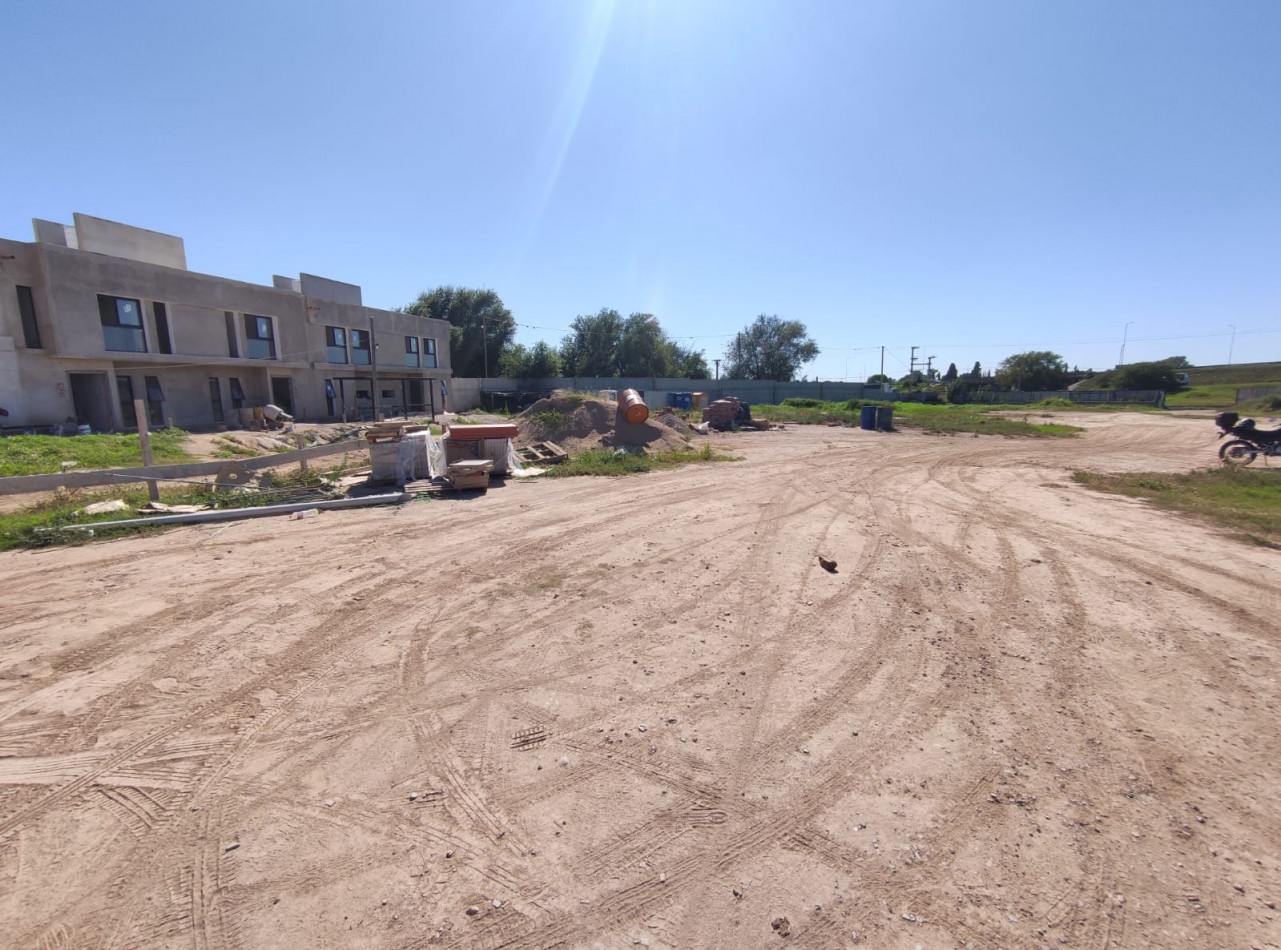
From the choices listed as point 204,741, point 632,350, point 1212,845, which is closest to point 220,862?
point 204,741

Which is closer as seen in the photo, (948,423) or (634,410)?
(634,410)

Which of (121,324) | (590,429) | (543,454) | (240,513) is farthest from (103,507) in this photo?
(121,324)

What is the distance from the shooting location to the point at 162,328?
846 inches

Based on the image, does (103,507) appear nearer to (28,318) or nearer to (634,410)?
(634,410)

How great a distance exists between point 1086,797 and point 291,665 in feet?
18.0

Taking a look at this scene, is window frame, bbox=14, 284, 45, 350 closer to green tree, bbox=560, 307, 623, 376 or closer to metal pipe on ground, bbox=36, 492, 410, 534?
metal pipe on ground, bbox=36, 492, 410, 534

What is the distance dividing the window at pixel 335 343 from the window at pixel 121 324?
8.31m

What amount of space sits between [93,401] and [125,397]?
3.09ft

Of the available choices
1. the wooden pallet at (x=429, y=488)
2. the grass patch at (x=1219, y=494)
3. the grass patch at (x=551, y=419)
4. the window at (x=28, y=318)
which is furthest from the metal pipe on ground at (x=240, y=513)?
the window at (x=28, y=318)

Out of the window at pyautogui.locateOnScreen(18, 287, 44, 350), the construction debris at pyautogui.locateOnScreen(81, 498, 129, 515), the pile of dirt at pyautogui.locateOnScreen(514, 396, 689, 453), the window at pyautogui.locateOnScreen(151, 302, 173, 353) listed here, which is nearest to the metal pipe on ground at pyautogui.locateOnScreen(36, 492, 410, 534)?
the construction debris at pyautogui.locateOnScreen(81, 498, 129, 515)

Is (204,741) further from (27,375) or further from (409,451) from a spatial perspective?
(27,375)

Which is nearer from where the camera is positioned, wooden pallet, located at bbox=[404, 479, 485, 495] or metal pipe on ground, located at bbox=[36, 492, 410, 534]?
metal pipe on ground, located at bbox=[36, 492, 410, 534]

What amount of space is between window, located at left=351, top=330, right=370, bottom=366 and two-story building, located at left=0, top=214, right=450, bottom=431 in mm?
58

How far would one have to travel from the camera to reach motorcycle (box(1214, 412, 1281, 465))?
14969 mm
